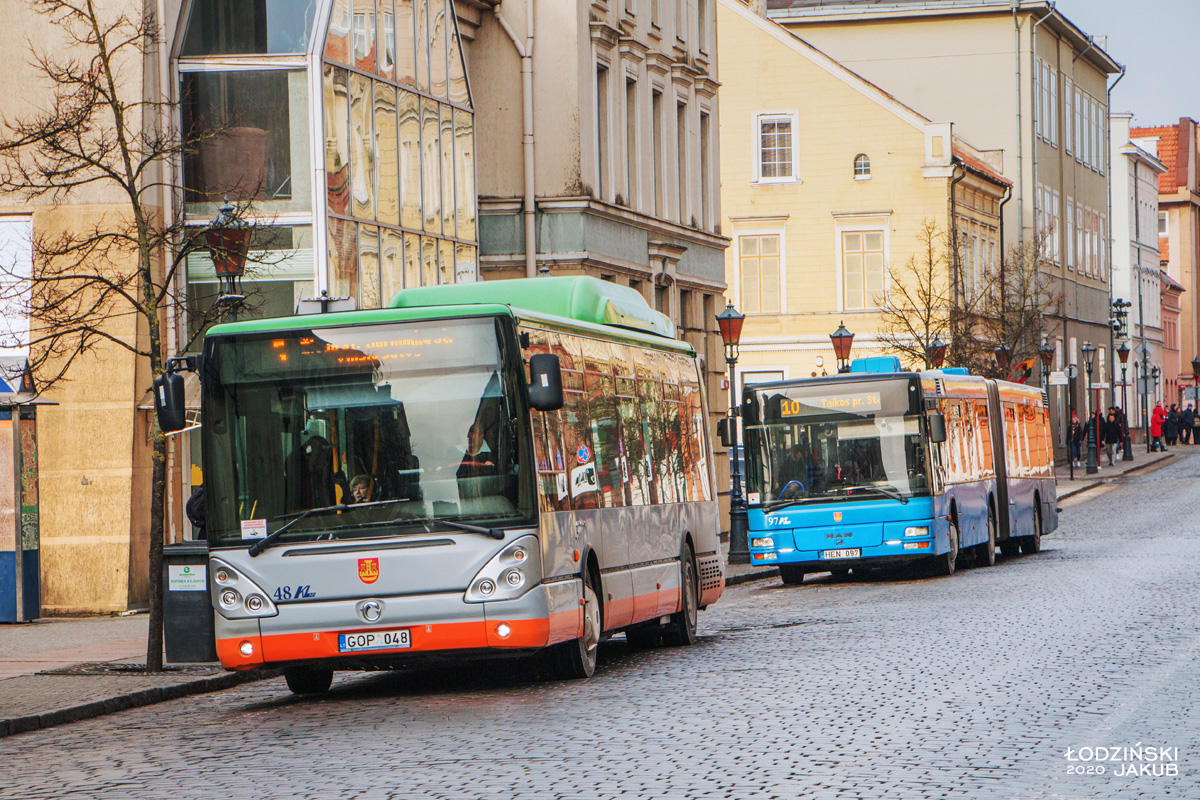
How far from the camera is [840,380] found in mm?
25562

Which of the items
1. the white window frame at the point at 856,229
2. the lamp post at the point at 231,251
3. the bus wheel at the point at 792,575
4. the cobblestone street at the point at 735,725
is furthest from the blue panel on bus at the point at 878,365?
the white window frame at the point at 856,229

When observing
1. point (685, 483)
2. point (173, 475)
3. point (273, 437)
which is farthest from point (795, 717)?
point (173, 475)

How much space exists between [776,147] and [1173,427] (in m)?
36.7

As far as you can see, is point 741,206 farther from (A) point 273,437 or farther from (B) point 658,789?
(B) point 658,789

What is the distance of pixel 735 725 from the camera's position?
1126 centimetres

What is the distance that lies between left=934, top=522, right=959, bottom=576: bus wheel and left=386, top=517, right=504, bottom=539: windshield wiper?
1389 centimetres

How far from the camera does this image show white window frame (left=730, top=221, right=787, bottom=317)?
57406 mm

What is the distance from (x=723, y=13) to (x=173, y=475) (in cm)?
3794

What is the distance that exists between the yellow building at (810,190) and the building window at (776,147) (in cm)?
3

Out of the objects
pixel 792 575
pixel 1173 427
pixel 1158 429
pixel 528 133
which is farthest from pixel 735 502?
pixel 1173 427

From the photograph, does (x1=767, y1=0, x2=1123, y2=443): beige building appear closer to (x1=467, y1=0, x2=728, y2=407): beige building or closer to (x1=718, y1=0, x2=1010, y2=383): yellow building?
(x1=718, y1=0, x2=1010, y2=383): yellow building

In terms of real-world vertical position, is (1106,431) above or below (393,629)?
above

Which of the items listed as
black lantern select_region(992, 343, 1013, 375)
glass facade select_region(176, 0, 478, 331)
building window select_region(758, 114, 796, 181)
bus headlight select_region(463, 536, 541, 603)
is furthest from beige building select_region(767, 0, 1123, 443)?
bus headlight select_region(463, 536, 541, 603)

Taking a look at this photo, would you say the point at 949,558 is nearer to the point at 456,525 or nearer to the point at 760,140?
the point at 456,525
